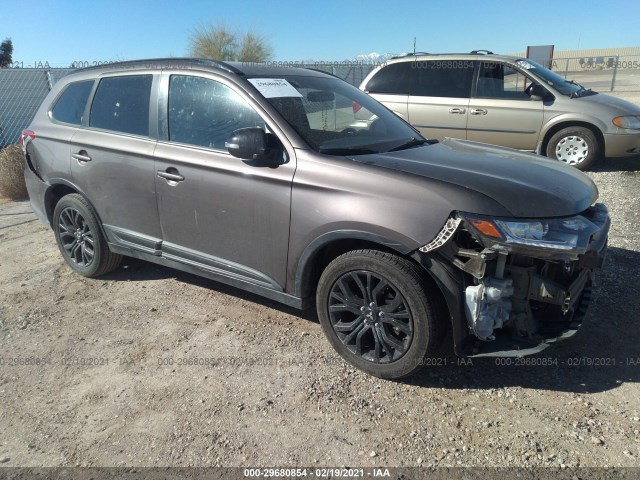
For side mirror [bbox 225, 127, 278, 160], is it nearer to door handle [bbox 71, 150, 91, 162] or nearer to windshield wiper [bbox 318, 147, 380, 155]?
windshield wiper [bbox 318, 147, 380, 155]

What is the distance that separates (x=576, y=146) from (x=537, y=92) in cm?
106

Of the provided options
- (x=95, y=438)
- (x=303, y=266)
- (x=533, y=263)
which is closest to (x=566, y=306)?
(x=533, y=263)

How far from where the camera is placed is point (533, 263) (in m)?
2.68

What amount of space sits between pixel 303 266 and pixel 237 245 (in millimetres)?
567

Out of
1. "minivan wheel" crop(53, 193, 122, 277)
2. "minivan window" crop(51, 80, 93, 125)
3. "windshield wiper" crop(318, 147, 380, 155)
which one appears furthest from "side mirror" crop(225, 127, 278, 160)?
"minivan window" crop(51, 80, 93, 125)

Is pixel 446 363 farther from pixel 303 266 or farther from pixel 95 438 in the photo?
pixel 95 438

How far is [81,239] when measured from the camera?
4.55 meters

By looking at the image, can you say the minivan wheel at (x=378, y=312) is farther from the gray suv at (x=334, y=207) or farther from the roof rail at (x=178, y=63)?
the roof rail at (x=178, y=63)

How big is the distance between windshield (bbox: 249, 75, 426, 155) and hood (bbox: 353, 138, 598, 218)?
217 millimetres

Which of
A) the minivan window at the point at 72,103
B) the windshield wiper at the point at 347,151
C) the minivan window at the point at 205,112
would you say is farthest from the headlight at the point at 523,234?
the minivan window at the point at 72,103

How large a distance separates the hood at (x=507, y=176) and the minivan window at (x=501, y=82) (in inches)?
195

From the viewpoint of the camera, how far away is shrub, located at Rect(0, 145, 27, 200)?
7875 millimetres

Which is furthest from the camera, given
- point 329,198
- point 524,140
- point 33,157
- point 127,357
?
point 524,140

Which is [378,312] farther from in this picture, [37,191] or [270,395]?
[37,191]
